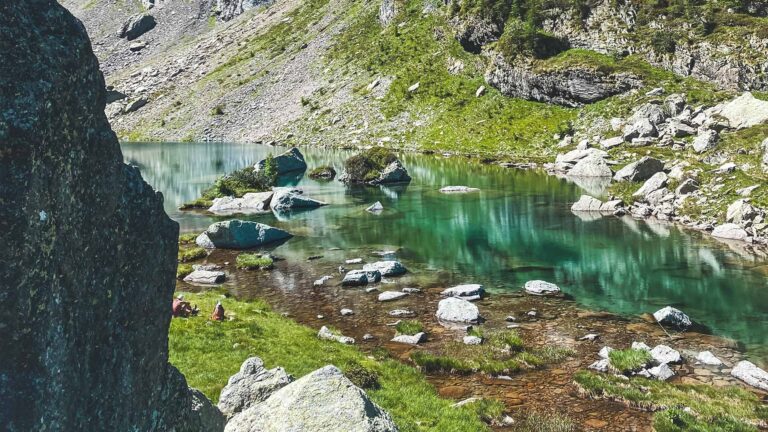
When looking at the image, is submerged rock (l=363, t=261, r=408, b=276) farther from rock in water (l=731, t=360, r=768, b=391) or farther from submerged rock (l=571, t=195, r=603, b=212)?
submerged rock (l=571, t=195, r=603, b=212)

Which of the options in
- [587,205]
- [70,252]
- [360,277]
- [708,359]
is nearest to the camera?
[70,252]

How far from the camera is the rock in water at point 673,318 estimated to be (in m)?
26.8

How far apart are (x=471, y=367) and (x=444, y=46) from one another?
137 metres

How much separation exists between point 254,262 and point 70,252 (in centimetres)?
3450

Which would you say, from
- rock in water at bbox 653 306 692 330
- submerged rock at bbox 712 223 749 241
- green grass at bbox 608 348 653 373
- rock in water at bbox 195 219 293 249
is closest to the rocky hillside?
submerged rock at bbox 712 223 749 241

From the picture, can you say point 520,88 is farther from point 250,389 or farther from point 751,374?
point 250,389

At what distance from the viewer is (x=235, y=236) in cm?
4650

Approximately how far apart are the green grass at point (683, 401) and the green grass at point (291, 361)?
18.5 ft

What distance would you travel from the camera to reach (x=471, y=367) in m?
22.2

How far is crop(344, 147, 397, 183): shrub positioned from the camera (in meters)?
83.7

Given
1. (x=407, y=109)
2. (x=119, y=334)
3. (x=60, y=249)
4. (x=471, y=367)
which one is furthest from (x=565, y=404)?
(x=407, y=109)

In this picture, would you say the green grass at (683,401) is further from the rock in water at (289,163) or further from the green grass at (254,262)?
the rock in water at (289,163)

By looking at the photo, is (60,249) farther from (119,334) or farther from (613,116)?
(613,116)

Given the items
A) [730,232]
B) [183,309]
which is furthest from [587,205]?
[183,309]
